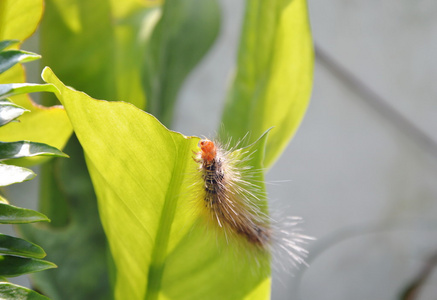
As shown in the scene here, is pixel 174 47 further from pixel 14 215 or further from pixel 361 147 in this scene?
pixel 361 147

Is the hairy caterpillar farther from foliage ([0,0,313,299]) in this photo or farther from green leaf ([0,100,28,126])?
green leaf ([0,100,28,126])

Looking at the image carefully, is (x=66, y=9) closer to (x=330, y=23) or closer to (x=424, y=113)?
(x=330, y=23)

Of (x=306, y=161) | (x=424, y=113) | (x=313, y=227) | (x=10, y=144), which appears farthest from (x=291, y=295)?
(x=10, y=144)

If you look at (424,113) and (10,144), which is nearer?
(10,144)

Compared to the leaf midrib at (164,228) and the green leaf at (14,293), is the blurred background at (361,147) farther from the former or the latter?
the green leaf at (14,293)

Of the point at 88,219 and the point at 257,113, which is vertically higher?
the point at 257,113
